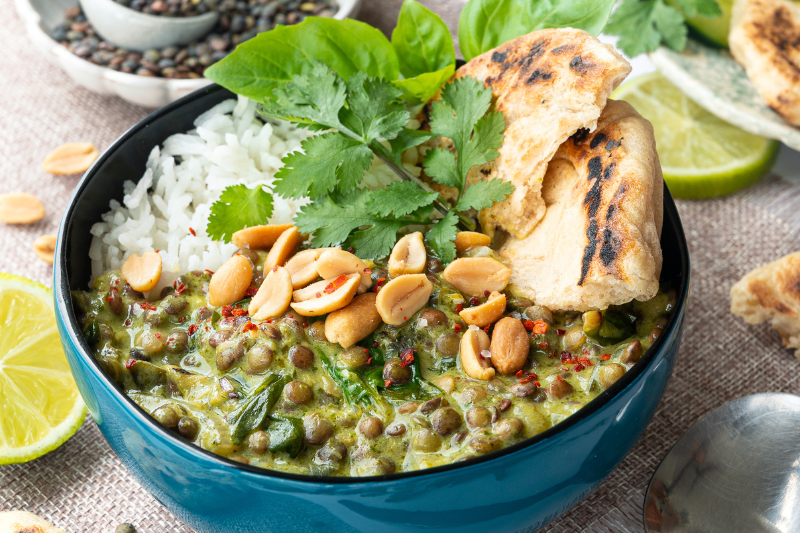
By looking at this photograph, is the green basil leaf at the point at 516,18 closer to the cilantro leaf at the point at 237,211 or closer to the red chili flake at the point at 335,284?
the cilantro leaf at the point at 237,211

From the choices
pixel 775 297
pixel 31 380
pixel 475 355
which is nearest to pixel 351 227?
pixel 475 355

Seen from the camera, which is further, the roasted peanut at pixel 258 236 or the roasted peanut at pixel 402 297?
the roasted peanut at pixel 258 236

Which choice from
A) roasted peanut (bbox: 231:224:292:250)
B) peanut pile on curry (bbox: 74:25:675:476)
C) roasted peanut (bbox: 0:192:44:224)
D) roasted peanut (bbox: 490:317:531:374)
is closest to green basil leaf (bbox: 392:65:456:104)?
peanut pile on curry (bbox: 74:25:675:476)

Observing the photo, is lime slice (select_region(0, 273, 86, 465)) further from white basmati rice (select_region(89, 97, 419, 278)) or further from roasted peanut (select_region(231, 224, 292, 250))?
roasted peanut (select_region(231, 224, 292, 250))

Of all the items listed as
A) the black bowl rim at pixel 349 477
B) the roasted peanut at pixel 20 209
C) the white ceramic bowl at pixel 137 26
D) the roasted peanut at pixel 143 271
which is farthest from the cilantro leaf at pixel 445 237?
the white ceramic bowl at pixel 137 26

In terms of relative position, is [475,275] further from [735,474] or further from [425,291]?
[735,474]

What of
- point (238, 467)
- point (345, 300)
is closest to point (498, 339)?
point (345, 300)
